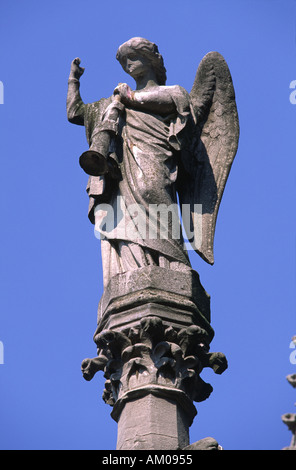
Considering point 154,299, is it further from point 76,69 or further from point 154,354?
point 76,69

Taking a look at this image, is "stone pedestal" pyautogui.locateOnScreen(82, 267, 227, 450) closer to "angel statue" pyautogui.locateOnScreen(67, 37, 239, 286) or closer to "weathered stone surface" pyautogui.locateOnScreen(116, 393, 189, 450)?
"weathered stone surface" pyautogui.locateOnScreen(116, 393, 189, 450)

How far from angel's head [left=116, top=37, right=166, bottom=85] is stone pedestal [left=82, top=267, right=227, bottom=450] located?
9.60ft

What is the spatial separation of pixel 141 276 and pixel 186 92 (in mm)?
2654

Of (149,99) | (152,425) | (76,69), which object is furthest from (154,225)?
(76,69)

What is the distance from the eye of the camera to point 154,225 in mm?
14180

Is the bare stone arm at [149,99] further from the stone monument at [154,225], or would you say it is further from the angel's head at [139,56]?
the angel's head at [139,56]

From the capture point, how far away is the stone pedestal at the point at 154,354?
1293 centimetres

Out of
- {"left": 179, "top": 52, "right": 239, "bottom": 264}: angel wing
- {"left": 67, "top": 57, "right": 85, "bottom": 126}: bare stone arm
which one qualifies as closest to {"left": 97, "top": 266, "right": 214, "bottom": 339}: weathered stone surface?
{"left": 179, "top": 52, "right": 239, "bottom": 264}: angel wing

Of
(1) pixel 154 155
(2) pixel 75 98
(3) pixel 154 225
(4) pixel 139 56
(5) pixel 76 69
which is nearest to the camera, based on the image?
(3) pixel 154 225

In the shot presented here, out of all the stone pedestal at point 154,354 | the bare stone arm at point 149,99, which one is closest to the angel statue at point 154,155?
the bare stone arm at point 149,99

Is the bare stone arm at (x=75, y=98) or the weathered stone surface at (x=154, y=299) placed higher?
the bare stone arm at (x=75, y=98)

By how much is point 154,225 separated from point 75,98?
243 cm

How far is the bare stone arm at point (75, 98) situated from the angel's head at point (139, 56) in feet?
2.10
